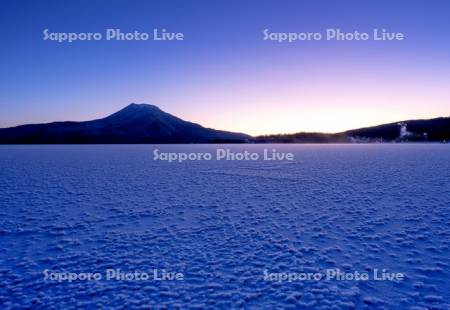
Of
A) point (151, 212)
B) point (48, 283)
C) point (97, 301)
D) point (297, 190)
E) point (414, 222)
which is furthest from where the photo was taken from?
point (297, 190)

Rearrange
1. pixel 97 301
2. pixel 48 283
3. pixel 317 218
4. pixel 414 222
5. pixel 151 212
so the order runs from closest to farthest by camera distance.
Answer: pixel 97 301 < pixel 48 283 < pixel 414 222 < pixel 317 218 < pixel 151 212

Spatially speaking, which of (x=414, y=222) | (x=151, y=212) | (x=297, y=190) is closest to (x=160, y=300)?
(x=151, y=212)

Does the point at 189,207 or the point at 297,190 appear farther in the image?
the point at 297,190

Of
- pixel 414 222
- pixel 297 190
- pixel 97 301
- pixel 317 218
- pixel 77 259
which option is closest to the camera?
pixel 97 301

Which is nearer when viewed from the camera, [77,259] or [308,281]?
[308,281]

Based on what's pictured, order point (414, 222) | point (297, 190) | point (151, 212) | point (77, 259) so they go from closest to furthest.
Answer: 1. point (77, 259)
2. point (414, 222)
3. point (151, 212)
4. point (297, 190)

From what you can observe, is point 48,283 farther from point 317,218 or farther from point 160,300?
point 317,218

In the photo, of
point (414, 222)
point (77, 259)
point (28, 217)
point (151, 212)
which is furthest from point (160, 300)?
point (414, 222)

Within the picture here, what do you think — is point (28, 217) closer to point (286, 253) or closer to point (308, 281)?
point (286, 253)

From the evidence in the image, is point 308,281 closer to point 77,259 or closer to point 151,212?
point 77,259
